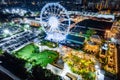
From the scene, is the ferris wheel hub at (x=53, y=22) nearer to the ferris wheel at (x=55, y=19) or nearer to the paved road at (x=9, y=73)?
the ferris wheel at (x=55, y=19)

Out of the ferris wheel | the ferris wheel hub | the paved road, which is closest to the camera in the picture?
the paved road

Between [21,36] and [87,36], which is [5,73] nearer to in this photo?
[21,36]

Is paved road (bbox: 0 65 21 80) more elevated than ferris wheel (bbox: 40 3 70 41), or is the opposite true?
ferris wheel (bbox: 40 3 70 41)

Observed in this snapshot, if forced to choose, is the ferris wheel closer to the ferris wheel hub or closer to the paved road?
the ferris wheel hub

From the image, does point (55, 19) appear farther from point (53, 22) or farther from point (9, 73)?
point (9, 73)

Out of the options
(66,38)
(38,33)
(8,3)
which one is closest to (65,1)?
(66,38)

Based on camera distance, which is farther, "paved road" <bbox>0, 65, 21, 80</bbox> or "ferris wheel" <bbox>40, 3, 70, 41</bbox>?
"ferris wheel" <bbox>40, 3, 70, 41</bbox>

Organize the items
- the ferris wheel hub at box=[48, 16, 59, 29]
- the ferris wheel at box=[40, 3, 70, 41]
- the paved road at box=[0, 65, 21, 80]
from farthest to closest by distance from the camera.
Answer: the ferris wheel hub at box=[48, 16, 59, 29]
the ferris wheel at box=[40, 3, 70, 41]
the paved road at box=[0, 65, 21, 80]

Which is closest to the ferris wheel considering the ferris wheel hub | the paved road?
the ferris wheel hub
